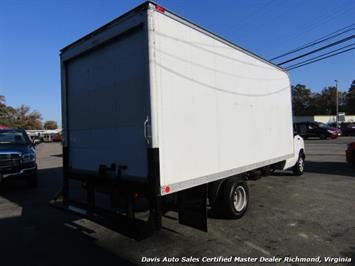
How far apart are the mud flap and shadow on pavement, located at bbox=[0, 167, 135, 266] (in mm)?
1141

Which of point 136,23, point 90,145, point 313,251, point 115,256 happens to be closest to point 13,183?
point 90,145

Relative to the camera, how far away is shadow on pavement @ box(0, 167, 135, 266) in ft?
15.8

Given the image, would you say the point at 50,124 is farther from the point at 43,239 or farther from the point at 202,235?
the point at 202,235

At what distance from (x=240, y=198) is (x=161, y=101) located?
10.2 ft

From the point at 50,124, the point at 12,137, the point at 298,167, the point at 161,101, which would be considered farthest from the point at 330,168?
the point at 50,124

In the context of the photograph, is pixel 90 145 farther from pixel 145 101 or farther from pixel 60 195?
pixel 145 101

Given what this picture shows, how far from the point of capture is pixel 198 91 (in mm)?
5406

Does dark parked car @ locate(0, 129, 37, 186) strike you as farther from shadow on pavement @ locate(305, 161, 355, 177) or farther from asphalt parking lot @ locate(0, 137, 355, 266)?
shadow on pavement @ locate(305, 161, 355, 177)

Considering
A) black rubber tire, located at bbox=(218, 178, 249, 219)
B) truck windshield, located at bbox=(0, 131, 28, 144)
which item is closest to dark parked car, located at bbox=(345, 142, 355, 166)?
black rubber tire, located at bbox=(218, 178, 249, 219)

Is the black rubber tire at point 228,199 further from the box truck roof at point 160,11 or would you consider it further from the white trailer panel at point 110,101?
the box truck roof at point 160,11

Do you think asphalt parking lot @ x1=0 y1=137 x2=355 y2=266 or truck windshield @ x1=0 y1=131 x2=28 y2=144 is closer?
asphalt parking lot @ x1=0 y1=137 x2=355 y2=266

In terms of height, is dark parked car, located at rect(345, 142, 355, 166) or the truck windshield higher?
the truck windshield

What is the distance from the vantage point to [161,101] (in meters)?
4.65

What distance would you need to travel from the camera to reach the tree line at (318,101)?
308 ft
